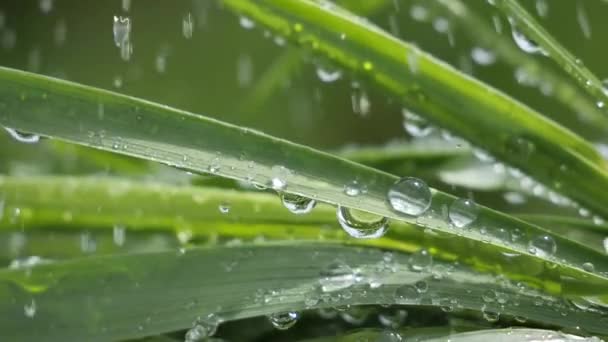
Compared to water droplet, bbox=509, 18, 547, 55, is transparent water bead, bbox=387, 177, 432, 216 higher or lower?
lower

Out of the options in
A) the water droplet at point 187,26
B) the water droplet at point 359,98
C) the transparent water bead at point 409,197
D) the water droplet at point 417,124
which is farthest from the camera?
the water droplet at point 187,26

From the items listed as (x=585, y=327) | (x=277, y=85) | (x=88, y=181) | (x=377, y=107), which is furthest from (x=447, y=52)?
(x=585, y=327)

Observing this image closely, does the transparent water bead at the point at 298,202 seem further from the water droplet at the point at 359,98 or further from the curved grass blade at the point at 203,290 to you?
the water droplet at the point at 359,98

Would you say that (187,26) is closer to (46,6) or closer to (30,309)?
(46,6)

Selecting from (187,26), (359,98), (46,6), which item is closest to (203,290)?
(359,98)

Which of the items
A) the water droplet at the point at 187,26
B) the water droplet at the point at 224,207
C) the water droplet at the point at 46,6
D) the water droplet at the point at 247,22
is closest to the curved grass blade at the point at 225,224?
the water droplet at the point at 224,207

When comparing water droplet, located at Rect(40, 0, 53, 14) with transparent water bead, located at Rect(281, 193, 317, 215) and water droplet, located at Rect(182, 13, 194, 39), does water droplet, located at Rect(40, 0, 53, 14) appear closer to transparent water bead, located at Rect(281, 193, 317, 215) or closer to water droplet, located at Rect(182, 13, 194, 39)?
water droplet, located at Rect(182, 13, 194, 39)

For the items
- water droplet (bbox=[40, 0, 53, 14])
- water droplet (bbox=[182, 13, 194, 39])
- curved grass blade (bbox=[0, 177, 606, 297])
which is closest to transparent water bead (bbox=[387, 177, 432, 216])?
curved grass blade (bbox=[0, 177, 606, 297])

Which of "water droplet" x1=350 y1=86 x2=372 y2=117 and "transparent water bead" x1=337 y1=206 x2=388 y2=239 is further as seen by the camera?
"water droplet" x1=350 y1=86 x2=372 y2=117
